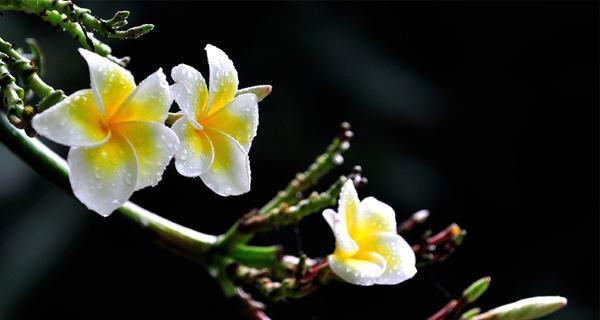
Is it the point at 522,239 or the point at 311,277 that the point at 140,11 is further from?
the point at 311,277

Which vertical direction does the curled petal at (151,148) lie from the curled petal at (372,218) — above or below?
above

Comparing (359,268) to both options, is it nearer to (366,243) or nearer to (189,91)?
(366,243)

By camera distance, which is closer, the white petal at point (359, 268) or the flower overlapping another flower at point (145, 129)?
the flower overlapping another flower at point (145, 129)

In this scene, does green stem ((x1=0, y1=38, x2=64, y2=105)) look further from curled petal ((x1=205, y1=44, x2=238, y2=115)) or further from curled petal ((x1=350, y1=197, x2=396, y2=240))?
curled petal ((x1=350, y1=197, x2=396, y2=240))

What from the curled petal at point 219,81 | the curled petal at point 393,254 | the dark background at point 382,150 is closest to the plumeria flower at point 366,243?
the curled petal at point 393,254

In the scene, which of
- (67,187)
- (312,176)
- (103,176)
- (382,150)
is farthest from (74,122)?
(382,150)

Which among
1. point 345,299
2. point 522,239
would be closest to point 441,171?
point 522,239

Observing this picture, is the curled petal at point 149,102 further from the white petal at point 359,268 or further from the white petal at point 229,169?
the white petal at point 359,268
